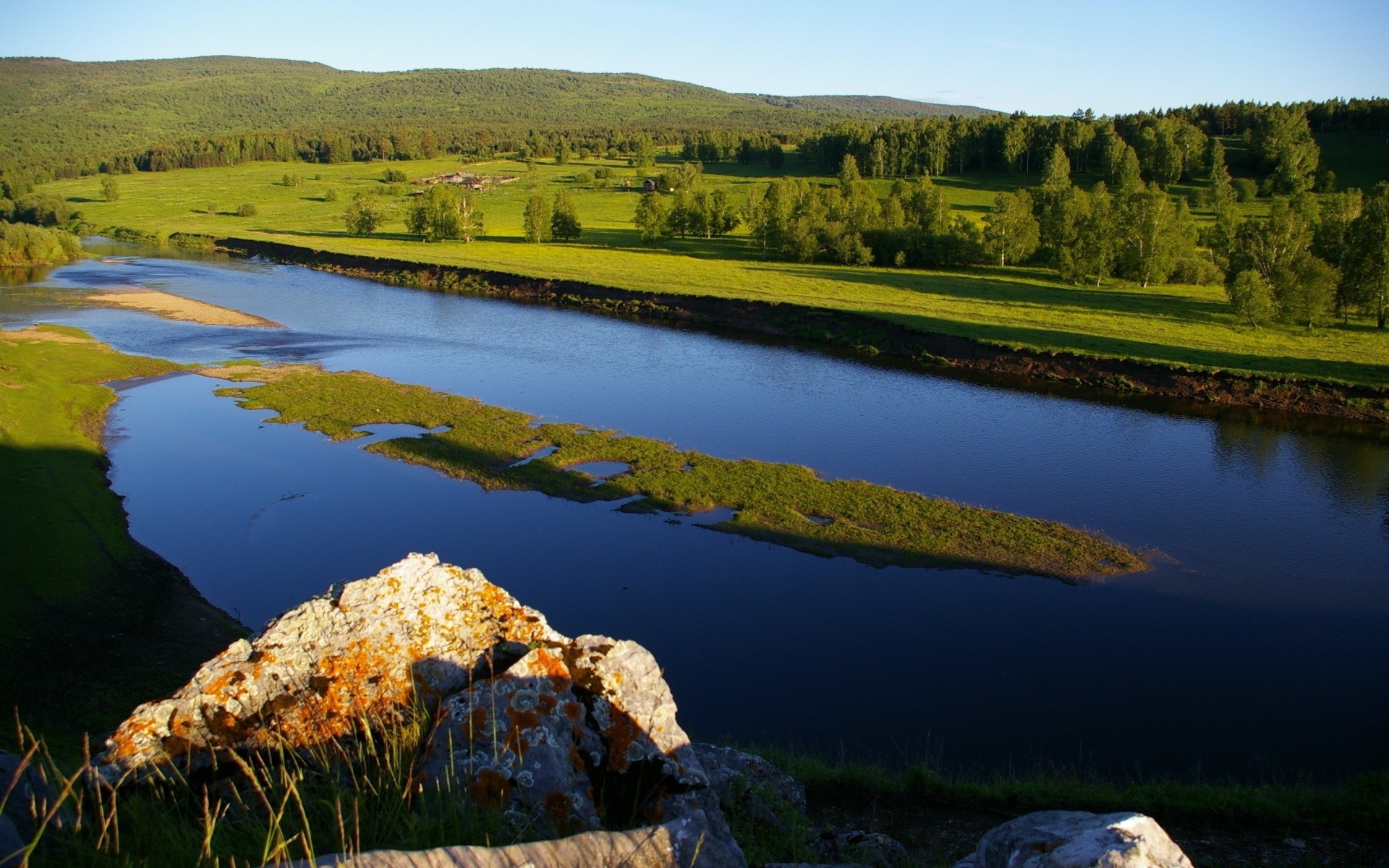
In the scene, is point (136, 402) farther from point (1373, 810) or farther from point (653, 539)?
point (1373, 810)

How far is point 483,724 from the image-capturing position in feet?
19.3

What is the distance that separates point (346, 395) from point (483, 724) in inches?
1206

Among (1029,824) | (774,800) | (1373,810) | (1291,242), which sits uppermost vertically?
(1291,242)

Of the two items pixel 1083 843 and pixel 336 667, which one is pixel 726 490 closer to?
pixel 336 667

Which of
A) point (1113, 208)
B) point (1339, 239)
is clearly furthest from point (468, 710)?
point (1113, 208)

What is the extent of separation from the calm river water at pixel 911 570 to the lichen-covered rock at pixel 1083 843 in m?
8.17

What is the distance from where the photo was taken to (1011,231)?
219 feet

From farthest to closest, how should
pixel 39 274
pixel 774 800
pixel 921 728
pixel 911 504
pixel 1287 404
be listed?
1. pixel 39 274
2. pixel 1287 404
3. pixel 911 504
4. pixel 921 728
5. pixel 774 800

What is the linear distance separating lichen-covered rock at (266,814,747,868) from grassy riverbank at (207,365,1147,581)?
15801 mm

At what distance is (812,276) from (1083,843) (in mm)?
60004

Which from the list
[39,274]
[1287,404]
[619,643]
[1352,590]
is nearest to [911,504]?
[1352,590]

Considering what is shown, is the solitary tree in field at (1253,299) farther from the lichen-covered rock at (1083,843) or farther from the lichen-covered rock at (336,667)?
the lichen-covered rock at (336,667)

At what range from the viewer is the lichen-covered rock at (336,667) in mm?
6043

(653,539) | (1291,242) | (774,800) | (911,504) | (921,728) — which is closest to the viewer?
(774,800)
